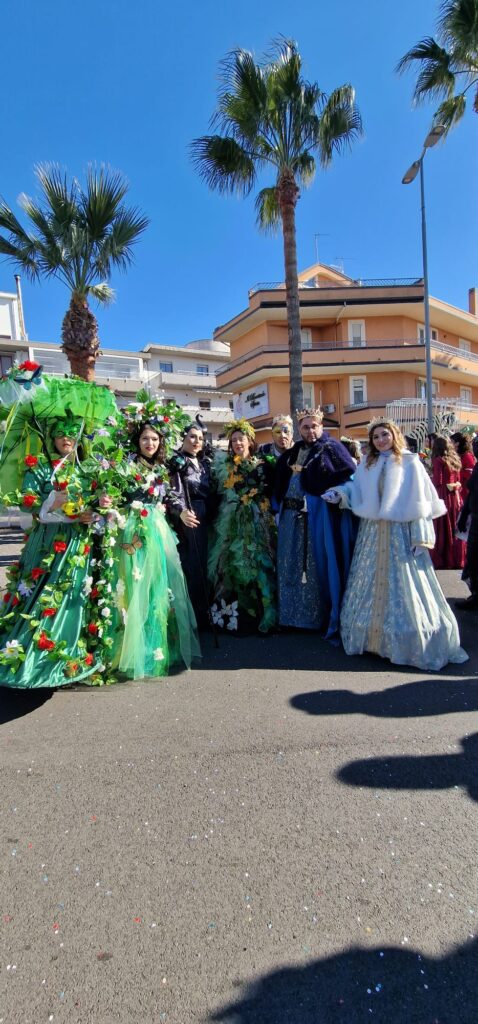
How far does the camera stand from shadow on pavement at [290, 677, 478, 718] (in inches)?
123

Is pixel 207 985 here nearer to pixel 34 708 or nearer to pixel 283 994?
pixel 283 994

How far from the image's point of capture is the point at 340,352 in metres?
26.1

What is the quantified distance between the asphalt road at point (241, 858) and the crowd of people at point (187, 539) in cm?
50

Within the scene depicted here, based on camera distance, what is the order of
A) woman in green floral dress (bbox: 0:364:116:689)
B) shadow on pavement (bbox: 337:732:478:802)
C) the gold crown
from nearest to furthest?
1. shadow on pavement (bbox: 337:732:478:802)
2. woman in green floral dress (bbox: 0:364:116:689)
3. the gold crown

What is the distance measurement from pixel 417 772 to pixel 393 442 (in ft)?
8.31

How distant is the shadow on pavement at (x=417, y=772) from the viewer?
2420mm

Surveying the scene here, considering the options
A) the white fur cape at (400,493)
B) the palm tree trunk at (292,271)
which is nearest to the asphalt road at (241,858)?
the white fur cape at (400,493)

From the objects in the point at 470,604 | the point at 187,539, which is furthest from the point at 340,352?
the point at 187,539

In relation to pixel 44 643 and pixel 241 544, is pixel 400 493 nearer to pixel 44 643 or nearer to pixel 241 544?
pixel 241 544

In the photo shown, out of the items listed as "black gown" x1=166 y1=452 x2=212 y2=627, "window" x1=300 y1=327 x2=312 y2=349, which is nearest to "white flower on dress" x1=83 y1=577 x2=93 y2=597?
"black gown" x1=166 y1=452 x2=212 y2=627

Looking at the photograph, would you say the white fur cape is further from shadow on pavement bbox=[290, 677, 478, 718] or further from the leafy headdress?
the leafy headdress

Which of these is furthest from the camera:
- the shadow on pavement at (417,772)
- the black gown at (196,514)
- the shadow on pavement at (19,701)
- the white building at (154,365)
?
the white building at (154,365)

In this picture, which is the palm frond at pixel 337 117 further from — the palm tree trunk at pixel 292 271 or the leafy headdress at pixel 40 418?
the leafy headdress at pixel 40 418

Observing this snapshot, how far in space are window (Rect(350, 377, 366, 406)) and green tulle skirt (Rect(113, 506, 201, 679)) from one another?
24.8 meters
